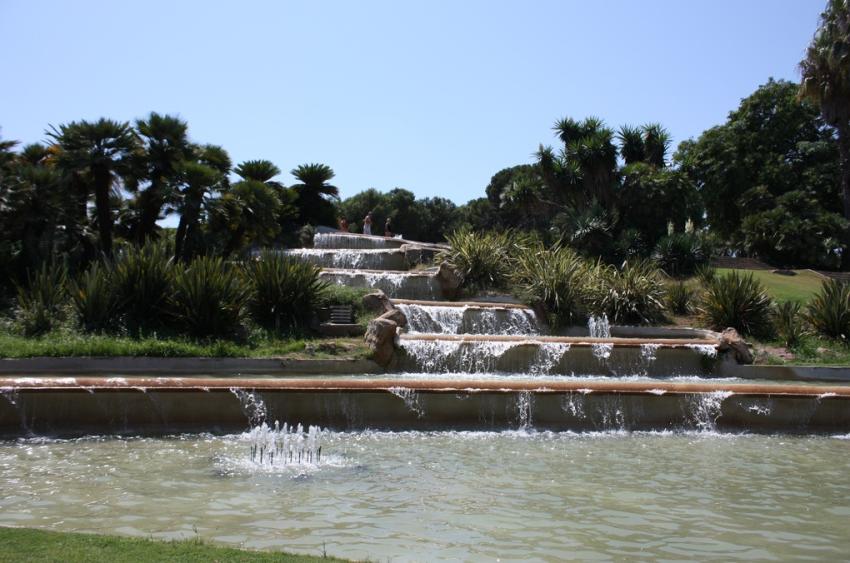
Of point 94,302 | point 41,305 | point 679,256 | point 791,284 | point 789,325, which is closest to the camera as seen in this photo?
point 41,305

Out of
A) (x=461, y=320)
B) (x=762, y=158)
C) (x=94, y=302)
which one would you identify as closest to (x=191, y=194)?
(x=94, y=302)

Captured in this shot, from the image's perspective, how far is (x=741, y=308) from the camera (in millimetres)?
17828

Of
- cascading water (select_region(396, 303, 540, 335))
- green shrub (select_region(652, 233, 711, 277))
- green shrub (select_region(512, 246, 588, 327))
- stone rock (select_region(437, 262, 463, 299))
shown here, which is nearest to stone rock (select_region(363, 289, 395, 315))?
cascading water (select_region(396, 303, 540, 335))

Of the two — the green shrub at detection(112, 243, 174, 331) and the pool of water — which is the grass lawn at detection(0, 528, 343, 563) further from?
the green shrub at detection(112, 243, 174, 331)

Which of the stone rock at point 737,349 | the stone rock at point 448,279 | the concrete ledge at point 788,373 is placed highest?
the stone rock at point 448,279

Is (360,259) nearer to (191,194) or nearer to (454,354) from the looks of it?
(191,194)

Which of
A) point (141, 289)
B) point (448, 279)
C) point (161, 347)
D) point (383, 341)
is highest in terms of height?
point (448, 279)

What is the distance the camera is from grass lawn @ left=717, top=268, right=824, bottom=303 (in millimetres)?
23347

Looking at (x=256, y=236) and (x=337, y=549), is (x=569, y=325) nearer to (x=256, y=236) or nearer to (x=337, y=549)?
(x=256, y=236)

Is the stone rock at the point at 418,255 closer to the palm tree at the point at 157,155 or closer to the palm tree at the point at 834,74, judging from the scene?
the palm tree at the point at 157,155

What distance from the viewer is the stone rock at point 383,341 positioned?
13.7 meters

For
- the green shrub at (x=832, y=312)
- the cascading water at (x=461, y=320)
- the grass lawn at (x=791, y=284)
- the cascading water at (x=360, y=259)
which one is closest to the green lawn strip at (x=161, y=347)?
the cascading water at (x=461, y=320)

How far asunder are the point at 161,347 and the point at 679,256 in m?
18.7

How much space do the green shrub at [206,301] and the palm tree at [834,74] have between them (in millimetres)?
26516
